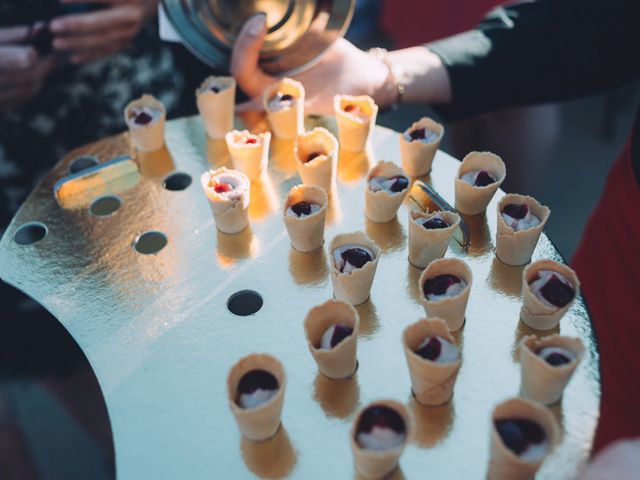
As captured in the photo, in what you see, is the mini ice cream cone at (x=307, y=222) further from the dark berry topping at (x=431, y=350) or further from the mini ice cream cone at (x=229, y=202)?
the dark berry topping at (x=431, y=350)

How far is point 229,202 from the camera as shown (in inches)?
63.6

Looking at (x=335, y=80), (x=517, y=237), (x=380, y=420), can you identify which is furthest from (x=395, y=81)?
(x=380, y=420)

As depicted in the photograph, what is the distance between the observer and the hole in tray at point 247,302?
1540mm

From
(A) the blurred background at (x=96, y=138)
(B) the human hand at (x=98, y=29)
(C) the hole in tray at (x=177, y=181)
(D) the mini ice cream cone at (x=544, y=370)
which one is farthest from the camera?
(A) the blurred background at (x=96, y=138)

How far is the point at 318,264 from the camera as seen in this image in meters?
1.61

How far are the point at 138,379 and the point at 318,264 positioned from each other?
0.51m

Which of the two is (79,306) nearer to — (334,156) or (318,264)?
(318,264)

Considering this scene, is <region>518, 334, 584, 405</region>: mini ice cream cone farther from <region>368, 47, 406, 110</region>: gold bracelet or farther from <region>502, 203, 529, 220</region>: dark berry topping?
<region>368, 47, 406, 110</region>: gold bracelet

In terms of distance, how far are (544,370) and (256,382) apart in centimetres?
56

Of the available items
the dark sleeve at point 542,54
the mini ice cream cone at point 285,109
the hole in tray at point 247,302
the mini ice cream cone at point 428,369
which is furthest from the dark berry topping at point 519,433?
the dark sleeve at point 542,54

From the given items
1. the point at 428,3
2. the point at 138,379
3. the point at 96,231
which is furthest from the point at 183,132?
the point at 428,3

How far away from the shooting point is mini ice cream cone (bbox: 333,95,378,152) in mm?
1825

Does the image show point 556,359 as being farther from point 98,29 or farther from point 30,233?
point 98,29

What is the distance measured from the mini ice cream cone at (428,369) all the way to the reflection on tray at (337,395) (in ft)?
0.41
